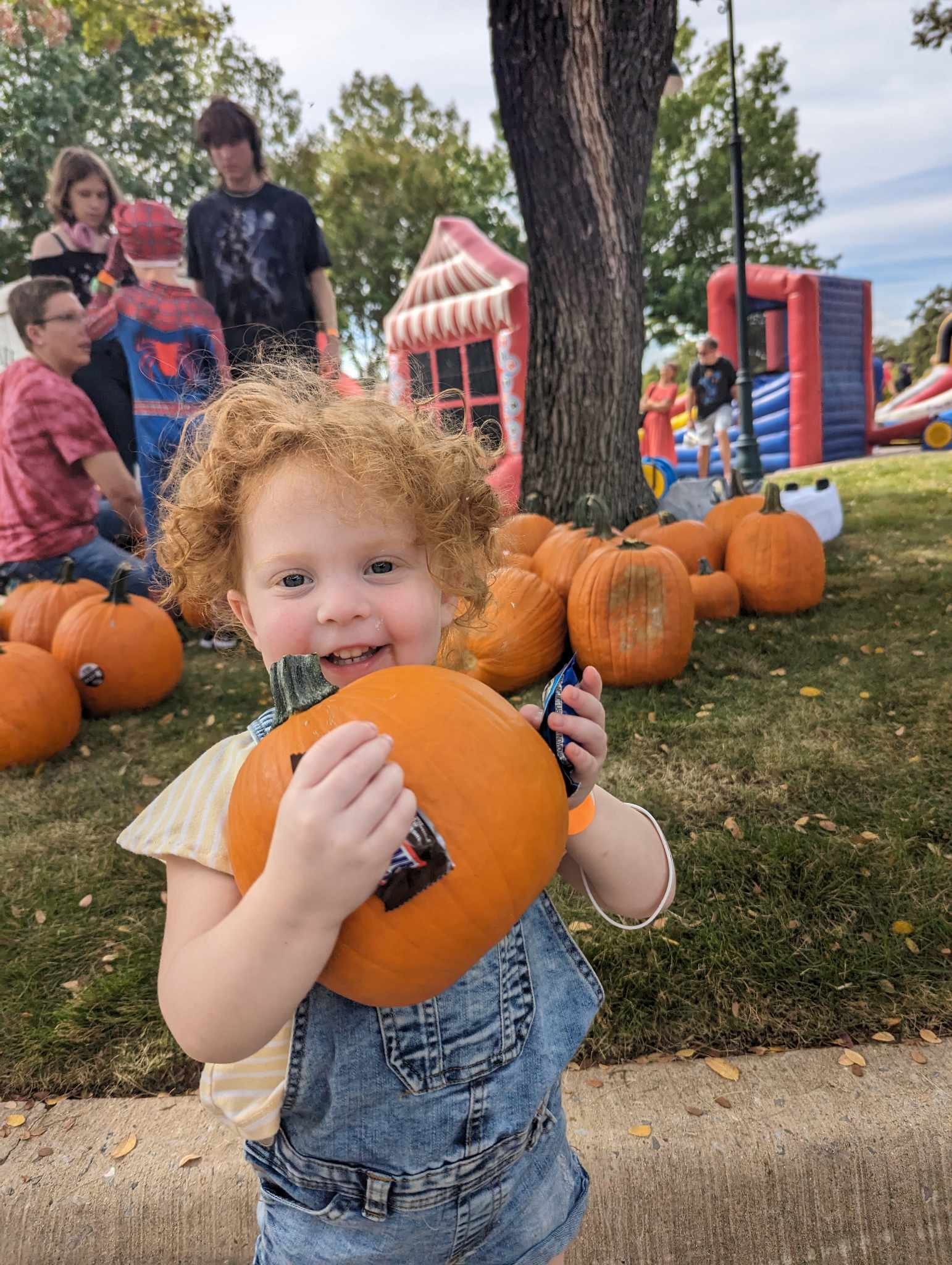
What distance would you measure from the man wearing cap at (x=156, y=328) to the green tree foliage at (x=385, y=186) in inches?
944

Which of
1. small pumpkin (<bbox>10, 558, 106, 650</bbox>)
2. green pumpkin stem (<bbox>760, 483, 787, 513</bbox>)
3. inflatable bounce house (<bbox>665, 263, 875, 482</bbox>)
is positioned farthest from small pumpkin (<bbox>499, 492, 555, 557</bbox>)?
inflatable bounce house (<bbox>665, 263, 875, 482</bbox>)

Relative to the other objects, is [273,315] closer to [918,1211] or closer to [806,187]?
[918,1211]

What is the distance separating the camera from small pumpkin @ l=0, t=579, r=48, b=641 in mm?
4820

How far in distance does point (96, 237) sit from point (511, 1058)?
7.71 meters

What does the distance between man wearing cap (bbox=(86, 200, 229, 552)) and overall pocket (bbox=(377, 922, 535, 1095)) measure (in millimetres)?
5108

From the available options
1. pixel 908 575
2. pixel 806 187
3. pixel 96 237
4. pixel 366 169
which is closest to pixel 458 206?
pixel 366 169

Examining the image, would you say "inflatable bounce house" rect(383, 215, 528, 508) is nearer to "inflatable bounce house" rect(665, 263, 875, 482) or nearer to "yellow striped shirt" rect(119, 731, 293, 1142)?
"inflatable bounce house" rect(665, 263, 875, 482)

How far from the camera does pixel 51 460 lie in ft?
17.8

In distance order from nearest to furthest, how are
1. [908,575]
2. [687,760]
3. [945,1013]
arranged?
1. [945,1013]
2. [687,760]
3. [908,575]

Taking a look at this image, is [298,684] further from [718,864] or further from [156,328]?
[156,328]

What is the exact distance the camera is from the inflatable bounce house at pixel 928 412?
17094 millimetres

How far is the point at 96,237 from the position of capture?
23.2ft

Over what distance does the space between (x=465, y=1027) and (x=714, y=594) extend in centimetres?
421

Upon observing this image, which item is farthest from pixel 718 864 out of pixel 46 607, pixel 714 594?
pixel 46 607
